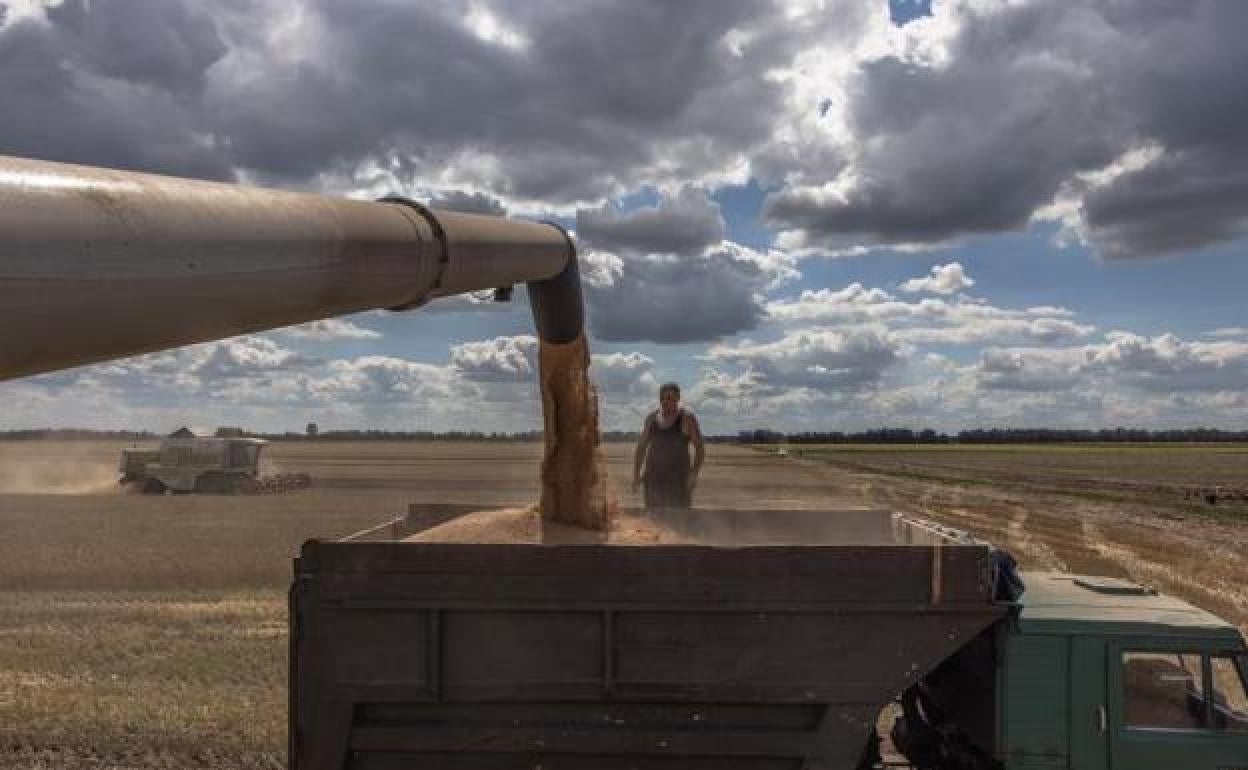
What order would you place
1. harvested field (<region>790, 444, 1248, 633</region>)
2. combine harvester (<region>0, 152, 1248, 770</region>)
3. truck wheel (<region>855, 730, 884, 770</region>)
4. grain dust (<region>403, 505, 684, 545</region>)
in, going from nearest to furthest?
combine harvester (<region>0, 152, 1248, 770</region>), truck wheel (<region>855, 730, 884, 770</region>), grain dust (<region>403, 505, 684, 545</region>), harvested field (<region>790, 444, 1248, 633</region>)

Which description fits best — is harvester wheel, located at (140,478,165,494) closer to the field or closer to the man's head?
the field

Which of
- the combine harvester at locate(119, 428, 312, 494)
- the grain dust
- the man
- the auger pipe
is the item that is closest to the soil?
the grain dust

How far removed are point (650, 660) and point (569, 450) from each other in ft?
9.99

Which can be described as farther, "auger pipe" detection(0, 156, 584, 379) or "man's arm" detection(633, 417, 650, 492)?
"man's arm" detection(633, 417, 650, 492)

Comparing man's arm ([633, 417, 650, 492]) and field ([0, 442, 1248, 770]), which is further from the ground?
man's arm ([633, 417, 650, 492])

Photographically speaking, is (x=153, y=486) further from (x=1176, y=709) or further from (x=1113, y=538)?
(x=1176, y=709)

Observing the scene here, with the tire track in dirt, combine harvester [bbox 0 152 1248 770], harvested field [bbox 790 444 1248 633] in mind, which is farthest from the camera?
harvested field [bbox 790 444 1248 633]

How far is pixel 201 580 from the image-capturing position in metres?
16.6

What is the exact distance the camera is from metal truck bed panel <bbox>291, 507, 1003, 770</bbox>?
14.8 ft

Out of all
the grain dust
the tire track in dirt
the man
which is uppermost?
the man

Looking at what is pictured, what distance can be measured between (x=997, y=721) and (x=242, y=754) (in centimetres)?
572

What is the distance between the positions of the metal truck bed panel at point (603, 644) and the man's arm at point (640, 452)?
4.91 m

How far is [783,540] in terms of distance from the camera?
7.42 meters

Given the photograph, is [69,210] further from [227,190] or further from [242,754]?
[242,754]
